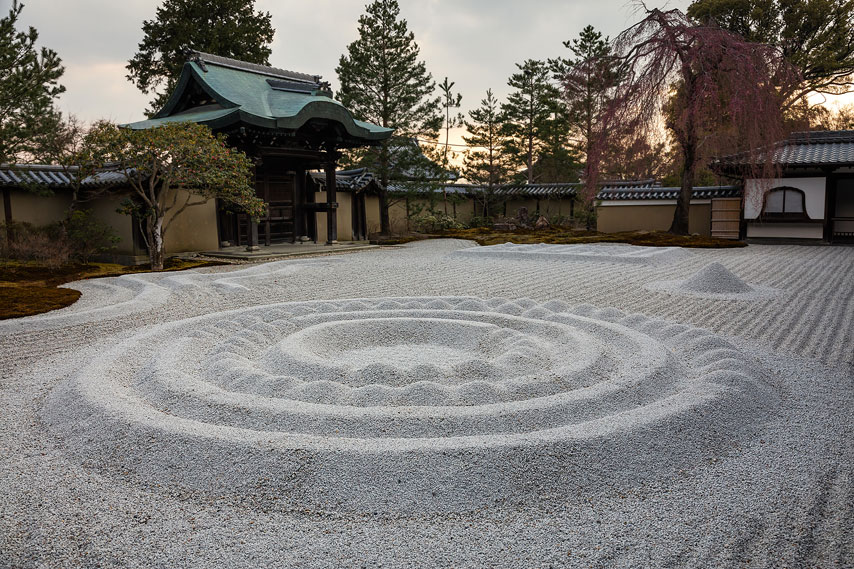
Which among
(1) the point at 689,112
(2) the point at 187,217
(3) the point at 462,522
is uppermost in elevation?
(1) the point at 689,112

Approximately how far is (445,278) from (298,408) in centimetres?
A: 625

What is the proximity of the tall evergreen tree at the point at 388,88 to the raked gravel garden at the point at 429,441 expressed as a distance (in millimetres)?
13766

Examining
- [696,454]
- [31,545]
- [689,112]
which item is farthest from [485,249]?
[31,545]

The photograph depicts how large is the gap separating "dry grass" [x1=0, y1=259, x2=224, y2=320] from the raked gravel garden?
1.26 metres

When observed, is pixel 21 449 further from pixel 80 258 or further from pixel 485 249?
pixel 485 249

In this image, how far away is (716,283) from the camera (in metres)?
7.90

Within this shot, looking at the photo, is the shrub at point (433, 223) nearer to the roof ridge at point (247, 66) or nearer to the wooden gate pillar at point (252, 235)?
the roof ridge at point (247, 66)

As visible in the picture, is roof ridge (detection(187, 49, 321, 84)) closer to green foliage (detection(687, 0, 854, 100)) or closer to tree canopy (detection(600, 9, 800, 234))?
tree canopy (detection(600, 9, 800, 234))

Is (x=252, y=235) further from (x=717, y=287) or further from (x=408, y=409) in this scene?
(x=408, y=409)

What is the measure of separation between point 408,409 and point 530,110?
22983mm

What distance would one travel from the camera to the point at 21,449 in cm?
304

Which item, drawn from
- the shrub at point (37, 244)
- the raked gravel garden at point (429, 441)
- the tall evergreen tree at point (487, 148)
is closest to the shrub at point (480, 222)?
the tall evergreen tree at point (487, 148)

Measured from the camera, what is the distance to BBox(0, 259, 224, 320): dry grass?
7043 mm

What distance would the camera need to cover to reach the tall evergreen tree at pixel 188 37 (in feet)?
74.1
